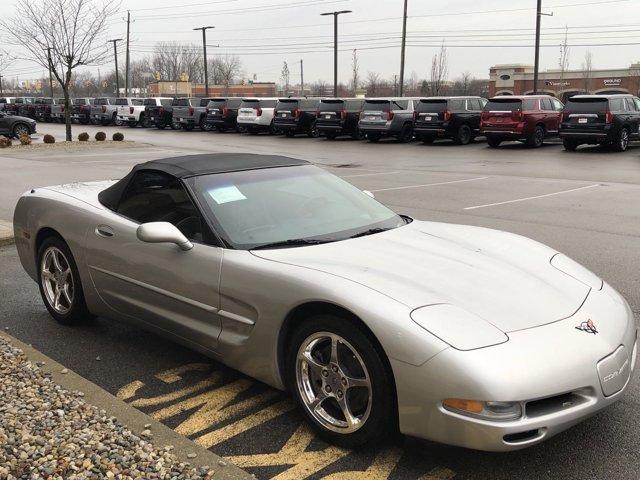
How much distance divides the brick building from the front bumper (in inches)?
3327


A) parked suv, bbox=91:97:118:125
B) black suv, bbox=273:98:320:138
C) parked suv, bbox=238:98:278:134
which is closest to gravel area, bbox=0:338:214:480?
black suv, bbox=273:98:320:138

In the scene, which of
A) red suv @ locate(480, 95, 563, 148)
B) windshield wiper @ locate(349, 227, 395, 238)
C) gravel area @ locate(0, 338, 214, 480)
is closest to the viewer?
gravel area @ locate(0, 338, 214, 480)

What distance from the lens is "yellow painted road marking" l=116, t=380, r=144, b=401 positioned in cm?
368

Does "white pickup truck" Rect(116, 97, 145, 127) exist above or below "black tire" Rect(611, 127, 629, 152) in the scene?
above

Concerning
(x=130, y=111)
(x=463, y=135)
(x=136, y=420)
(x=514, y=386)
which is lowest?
(x=136, y=420)

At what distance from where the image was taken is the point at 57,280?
486cm

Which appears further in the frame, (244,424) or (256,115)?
(256,115)

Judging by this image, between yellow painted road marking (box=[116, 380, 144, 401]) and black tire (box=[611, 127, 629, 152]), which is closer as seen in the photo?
yellow painted road marking (box=[116, 380, 144, 401])

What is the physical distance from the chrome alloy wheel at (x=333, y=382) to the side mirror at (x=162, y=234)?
100cm

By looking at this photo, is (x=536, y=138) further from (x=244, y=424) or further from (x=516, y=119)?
(x=244, y=424)

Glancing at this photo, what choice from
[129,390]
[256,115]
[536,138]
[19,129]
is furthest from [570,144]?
[19,129]

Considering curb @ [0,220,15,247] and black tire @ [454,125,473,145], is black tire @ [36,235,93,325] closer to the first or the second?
curb @ [0,220,15,247]

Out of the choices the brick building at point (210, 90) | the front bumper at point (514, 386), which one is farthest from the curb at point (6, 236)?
the brick building at point (210, 90)

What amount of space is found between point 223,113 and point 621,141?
64.6 feet
